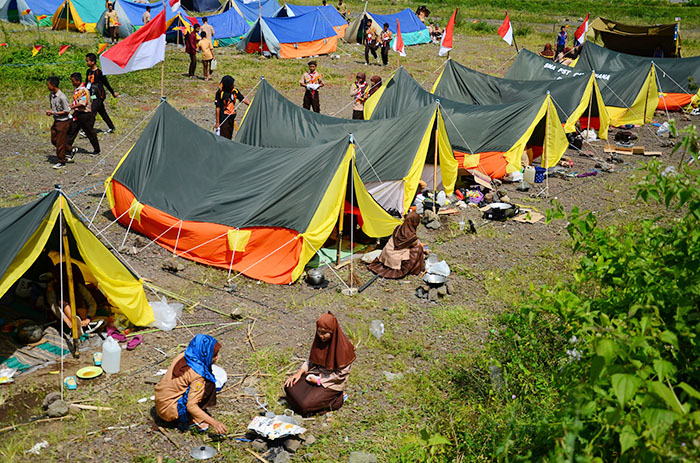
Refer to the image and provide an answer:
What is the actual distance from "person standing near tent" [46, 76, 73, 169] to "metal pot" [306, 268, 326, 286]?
270 inches

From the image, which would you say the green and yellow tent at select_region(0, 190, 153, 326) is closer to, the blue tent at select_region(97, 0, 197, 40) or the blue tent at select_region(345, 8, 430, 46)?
the blue tent at select_region(97, 0, 197, 40)

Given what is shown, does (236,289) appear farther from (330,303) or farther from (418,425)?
(418,425)

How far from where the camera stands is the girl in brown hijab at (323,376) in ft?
21.8

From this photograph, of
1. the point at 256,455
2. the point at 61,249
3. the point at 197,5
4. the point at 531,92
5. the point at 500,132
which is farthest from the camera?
the point at 197,5

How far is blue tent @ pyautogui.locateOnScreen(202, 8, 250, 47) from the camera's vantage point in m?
26.6

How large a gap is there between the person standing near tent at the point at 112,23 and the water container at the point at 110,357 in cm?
2113

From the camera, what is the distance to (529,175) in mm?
14234

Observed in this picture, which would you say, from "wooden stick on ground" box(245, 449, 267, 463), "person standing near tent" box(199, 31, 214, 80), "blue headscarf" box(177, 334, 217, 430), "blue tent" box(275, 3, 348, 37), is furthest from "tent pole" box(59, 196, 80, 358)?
"blue tent" box(275, 3, 348, 37)

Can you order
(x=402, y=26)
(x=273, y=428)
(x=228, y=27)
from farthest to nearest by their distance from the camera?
1. (x=402, y=26)
2. (x=228, y=27)
3. (x=273, y=428)

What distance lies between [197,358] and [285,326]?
6.88 feet

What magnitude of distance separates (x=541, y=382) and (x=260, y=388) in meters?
3.08

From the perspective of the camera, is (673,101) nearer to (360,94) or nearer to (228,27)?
(360,94)

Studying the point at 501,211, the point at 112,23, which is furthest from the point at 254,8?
the point at 501,211

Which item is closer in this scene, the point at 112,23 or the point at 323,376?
the point at 323,376
